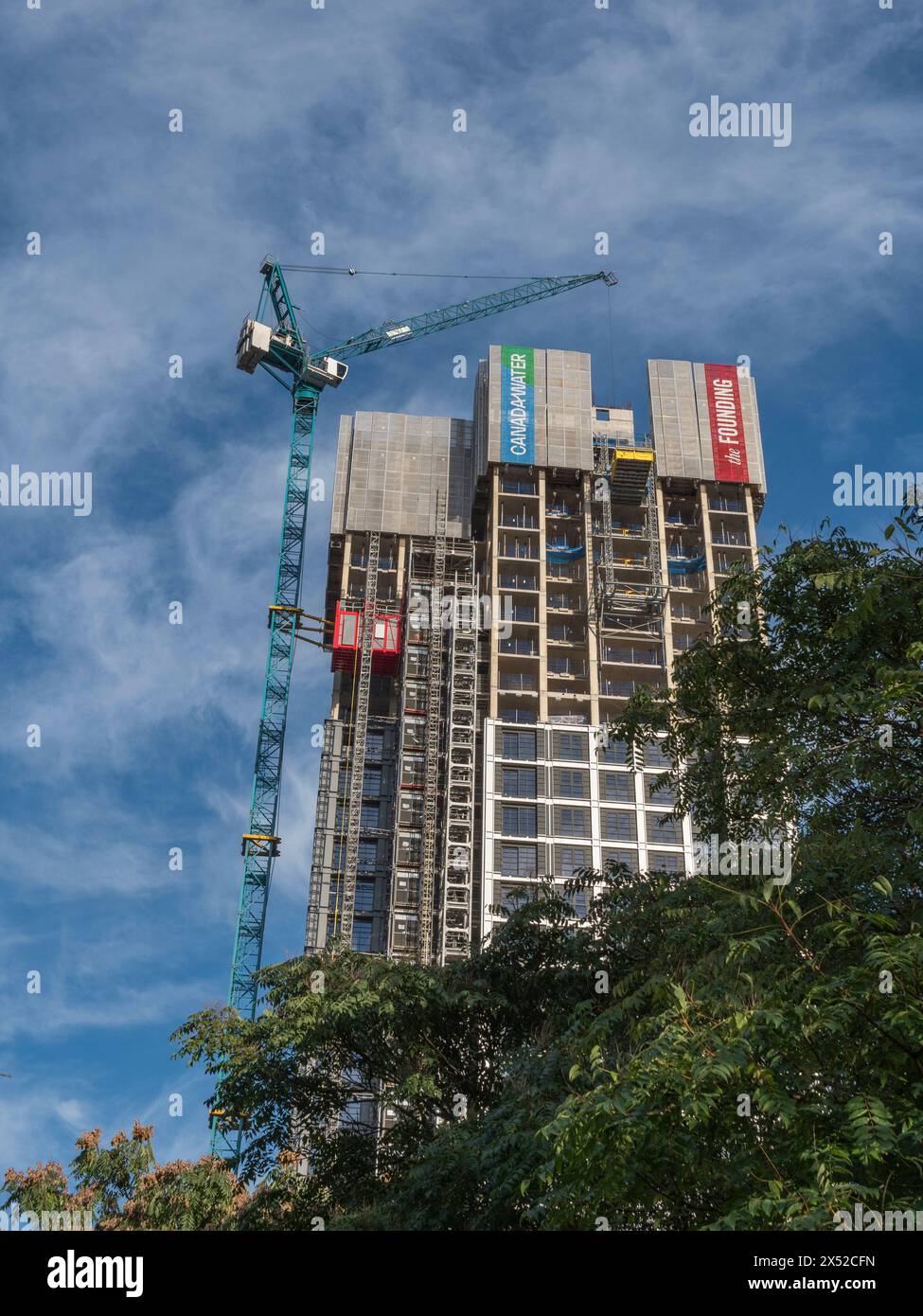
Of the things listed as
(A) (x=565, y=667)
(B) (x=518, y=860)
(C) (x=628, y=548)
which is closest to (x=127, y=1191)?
(B) (x=518, y=860)

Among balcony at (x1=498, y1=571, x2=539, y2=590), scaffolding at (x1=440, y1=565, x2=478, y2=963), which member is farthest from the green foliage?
balcony at (x1=498, y1=571, x2=539, y2=590)

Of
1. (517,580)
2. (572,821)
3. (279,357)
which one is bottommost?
(572,821)

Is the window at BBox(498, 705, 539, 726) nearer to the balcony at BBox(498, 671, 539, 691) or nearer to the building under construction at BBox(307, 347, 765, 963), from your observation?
the building under construction at BBox(307, 347, 765, 963)

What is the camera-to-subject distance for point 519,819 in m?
93.1

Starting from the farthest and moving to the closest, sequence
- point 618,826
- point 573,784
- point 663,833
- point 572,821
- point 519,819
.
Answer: point 573,784, point 663,833, point 519,819, point 618,826, point 572,821

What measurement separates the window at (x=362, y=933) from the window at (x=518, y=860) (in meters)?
13.0

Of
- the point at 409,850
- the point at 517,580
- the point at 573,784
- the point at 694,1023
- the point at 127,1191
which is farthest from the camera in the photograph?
the point at 517,580

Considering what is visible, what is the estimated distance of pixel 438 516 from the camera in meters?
108

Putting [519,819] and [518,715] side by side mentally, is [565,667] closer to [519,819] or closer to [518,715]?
[518,715]

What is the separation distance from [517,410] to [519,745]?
101 feet

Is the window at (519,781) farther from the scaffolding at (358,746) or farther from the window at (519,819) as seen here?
the scaffolding at (358,746)

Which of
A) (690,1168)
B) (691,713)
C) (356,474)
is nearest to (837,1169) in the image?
(690,1168)

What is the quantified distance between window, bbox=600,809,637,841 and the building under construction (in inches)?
6.2

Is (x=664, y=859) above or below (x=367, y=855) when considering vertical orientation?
below
